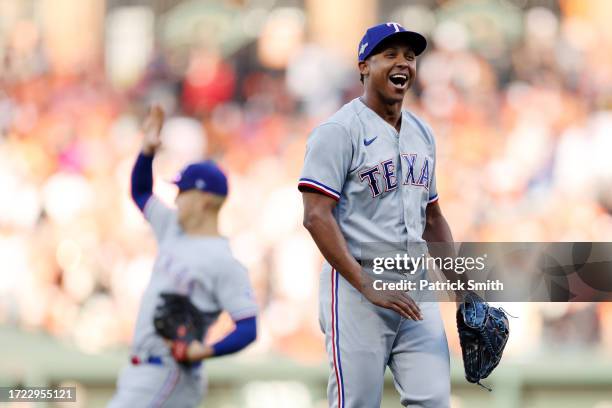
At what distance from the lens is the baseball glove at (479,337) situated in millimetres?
3643

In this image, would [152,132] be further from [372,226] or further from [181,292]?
[372,226]

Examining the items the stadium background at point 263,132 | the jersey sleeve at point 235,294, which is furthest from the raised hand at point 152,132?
the stadium background at point 263,132

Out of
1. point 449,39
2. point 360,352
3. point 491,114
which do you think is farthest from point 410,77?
point 449,39

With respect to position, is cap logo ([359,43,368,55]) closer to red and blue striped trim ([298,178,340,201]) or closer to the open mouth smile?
the open mouth smile

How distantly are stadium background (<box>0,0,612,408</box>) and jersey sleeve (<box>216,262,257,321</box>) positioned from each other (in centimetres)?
438

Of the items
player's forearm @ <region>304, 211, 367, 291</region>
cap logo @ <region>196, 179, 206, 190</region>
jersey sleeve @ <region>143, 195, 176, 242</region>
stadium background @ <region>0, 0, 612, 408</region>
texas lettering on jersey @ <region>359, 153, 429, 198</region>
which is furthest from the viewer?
stadium background @ <region>0, 0, 612, 408</region>

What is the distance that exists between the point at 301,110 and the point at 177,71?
1486 millimetres

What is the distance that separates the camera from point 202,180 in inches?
168

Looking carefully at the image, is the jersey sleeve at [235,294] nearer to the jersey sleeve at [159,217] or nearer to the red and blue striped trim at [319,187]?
the jersey sleeve at [159,217]

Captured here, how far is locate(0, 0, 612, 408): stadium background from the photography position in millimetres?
9758

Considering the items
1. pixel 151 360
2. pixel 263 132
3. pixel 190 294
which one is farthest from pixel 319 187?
pixel 263 132

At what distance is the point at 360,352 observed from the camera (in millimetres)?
3477

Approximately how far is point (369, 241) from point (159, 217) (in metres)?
1.19

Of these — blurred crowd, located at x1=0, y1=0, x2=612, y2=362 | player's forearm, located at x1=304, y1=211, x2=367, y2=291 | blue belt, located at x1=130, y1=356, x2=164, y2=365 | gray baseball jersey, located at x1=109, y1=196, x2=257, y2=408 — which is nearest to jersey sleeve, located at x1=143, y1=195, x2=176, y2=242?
gray baseball jersey, located at x1=109, y1=196, x2=257, y2=408
